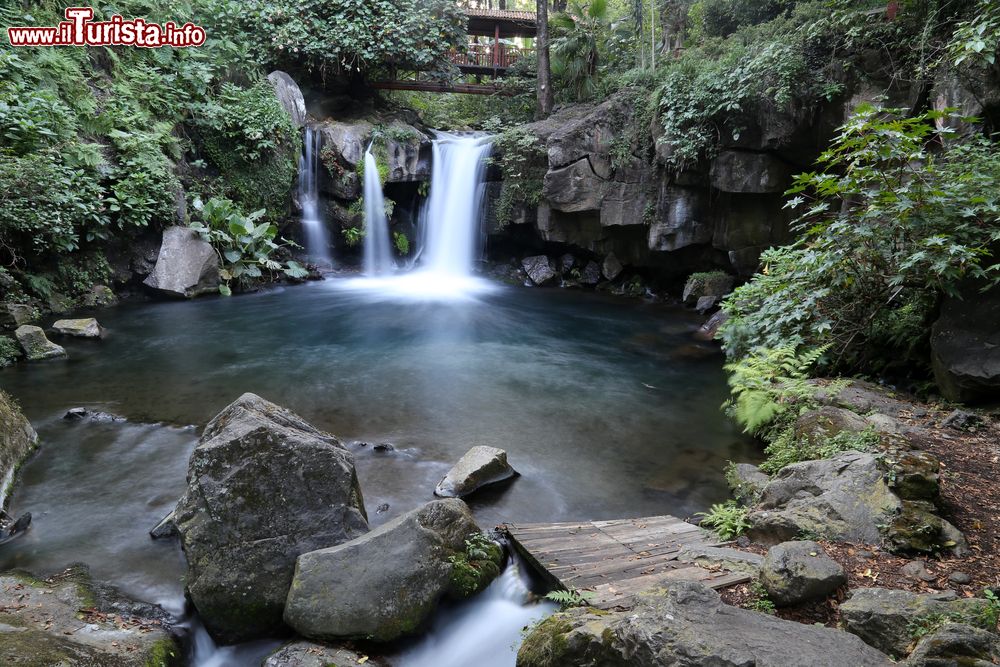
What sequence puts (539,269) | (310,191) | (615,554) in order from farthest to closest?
(539,269), (310,191), (615,554)

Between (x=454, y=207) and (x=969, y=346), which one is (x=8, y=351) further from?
(x=969, y=346)

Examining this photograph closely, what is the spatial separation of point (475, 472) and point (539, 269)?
1274 cm

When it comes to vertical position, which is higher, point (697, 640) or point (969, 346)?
point (969, 346)

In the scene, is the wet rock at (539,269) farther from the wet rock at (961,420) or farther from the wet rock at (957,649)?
the wet rock at (957,649)

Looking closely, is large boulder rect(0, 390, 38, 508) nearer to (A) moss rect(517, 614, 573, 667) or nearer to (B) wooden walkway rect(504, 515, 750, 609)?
(B) wooden walkway rect(504, 515, 750, 609)

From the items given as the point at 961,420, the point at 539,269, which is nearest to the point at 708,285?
the point at 539,269

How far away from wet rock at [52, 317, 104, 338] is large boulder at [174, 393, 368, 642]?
316 inches

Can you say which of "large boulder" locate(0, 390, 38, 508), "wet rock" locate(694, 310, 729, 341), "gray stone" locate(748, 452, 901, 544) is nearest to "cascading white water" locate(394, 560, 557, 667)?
"gray stone" locate(748, 452, 901, 544)

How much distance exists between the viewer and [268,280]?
50.6 ft

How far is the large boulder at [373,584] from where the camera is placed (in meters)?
3.62

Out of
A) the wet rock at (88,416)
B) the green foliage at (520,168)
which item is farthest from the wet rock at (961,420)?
A: the green foliage at (520,168)

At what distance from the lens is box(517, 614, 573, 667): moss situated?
2.86m

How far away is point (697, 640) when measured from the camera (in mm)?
2361

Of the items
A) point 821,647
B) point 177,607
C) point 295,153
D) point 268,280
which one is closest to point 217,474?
point 177,607
